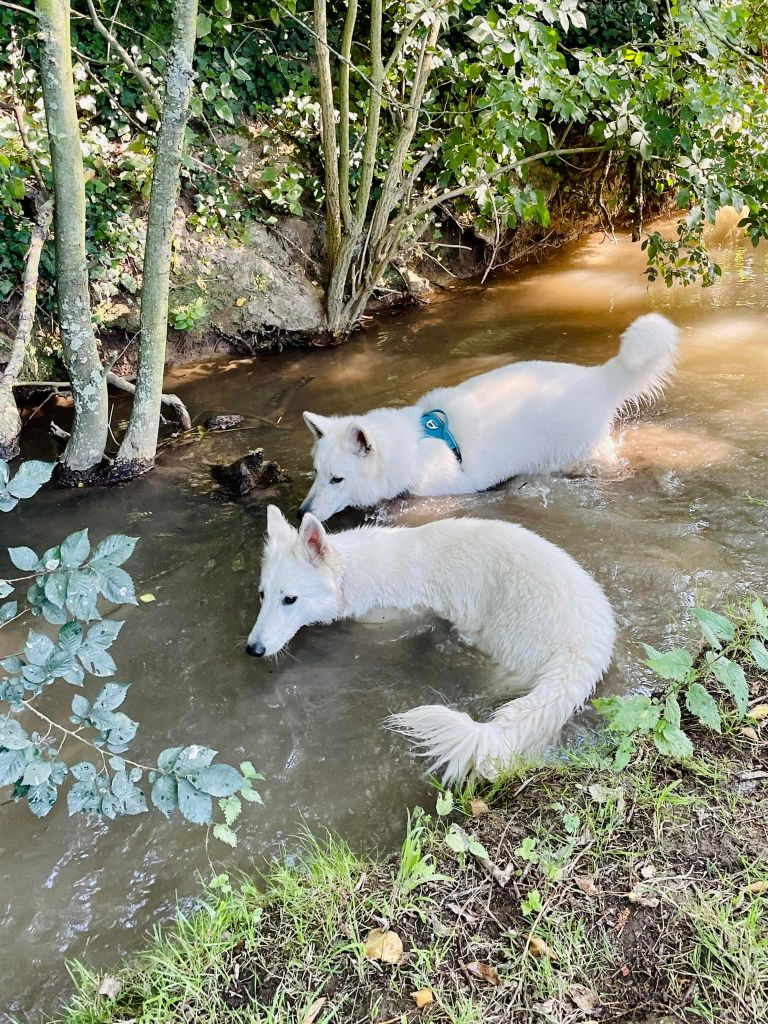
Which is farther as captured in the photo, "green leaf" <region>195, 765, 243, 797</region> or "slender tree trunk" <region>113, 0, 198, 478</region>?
"slender tree trunk" <region>113, 0, 198, 478</region>

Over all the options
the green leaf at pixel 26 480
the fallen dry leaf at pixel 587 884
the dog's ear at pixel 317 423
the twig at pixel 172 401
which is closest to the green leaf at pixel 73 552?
the green leaf at pixel 26 480

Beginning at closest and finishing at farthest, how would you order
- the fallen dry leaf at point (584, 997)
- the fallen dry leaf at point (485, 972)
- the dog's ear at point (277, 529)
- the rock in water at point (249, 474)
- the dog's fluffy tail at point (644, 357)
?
the fallen dry leaf at point (584, 997)
the fallen dry leaf at point (485, 972)
the dog's ear at point (277, 529)
the dog's fluffy tail at point (644, 357)
the rock in water at point (249, 474)

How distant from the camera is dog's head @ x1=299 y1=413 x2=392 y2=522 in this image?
15.4ft

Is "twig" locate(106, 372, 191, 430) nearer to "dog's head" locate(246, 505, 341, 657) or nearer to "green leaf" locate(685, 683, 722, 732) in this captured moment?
"dog's head" locate(246, 505, 341, 657)

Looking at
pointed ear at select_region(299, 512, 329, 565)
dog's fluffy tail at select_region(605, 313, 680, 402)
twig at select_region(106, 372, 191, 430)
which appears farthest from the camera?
twig at select_region(106, 372, 191, 430)

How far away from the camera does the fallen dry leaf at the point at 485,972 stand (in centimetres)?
208

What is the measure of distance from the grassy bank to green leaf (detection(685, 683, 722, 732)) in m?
0.19

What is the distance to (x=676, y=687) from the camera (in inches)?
104

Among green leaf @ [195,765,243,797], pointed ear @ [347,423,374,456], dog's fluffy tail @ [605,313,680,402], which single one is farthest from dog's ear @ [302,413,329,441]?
green leaf @ [195,765,243,797]

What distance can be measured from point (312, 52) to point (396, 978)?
7954 mm

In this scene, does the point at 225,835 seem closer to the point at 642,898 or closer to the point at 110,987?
the point at 110,987

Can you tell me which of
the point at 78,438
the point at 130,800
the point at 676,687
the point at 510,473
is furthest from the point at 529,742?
the point at 78,438

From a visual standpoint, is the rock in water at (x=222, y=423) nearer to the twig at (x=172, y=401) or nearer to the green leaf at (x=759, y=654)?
the twig at (x=172, y=401)

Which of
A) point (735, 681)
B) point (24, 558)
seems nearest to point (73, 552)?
point (24, 558)
